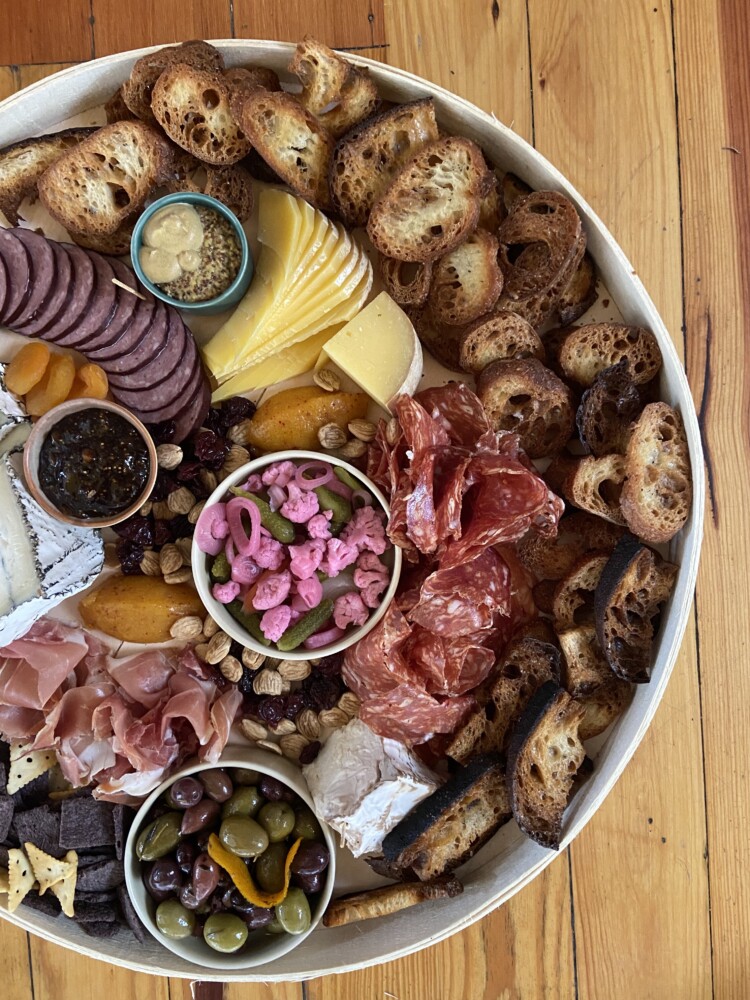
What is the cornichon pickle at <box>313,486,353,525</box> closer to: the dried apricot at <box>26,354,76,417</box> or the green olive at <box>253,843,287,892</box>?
the dried apricot at <box>26,354,76,417</box>

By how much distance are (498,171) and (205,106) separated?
1.83 ft

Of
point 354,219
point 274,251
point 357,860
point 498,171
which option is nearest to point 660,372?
point 498,171

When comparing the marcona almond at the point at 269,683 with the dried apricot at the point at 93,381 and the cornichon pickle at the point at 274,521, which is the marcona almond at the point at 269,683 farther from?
the dried apricot at the point at 93,381

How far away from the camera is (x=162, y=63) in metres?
1.39

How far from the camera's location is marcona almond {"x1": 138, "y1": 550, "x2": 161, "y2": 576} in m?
1.54

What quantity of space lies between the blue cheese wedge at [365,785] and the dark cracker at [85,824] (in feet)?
1.29

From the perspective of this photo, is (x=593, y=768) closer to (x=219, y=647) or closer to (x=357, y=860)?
(x=357, y=860)

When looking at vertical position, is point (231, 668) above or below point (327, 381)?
below

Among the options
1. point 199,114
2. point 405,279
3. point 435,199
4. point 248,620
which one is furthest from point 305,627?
point 199,114

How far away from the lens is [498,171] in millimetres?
1531

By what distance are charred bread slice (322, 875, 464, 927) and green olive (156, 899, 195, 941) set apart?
0.26 meters

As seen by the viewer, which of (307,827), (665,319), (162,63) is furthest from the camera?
(665,319)

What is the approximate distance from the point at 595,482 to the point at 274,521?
590mm

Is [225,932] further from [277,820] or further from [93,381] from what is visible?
[93,381]
